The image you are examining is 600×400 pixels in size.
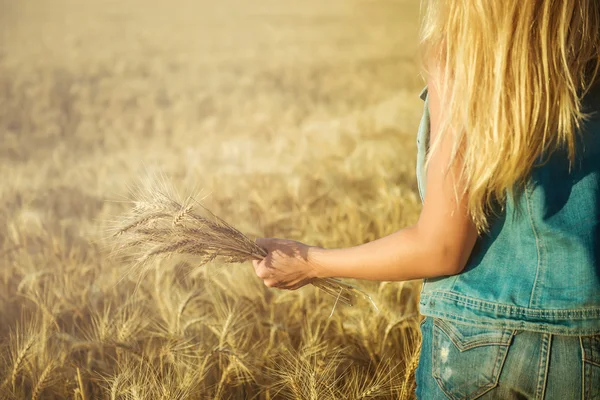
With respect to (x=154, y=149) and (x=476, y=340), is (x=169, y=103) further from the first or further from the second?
(x=476, y=340)

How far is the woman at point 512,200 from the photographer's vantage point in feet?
2.58

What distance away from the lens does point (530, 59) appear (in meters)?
0.80

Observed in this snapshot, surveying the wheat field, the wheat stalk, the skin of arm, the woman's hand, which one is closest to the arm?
the skin of arm

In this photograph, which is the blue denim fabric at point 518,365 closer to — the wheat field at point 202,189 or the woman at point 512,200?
the woman at point 512,200

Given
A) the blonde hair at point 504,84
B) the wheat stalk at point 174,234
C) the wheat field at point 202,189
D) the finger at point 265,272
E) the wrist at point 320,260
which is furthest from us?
the wheat field at point 202,189

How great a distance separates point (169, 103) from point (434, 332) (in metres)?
5.07

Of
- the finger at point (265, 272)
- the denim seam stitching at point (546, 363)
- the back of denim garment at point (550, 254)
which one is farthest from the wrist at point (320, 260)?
the denim seam stitching at point (546, 363)

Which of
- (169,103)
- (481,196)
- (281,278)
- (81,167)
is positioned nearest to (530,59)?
(481,196)

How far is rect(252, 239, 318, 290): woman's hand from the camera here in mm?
1062

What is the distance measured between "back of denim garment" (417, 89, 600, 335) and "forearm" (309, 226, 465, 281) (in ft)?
0.20

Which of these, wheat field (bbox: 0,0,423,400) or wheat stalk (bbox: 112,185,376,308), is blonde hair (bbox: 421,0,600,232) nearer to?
wheat stalk (bbox: 112,185,376,308)

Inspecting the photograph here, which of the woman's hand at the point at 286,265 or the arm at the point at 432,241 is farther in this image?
the woman's hand at the point at 286,265

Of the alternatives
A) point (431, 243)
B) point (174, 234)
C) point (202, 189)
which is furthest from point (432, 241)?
point (202, 189)

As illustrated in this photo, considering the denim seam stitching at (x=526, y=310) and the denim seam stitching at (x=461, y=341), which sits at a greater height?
the denim seam stitching at (x=526, y=310)
